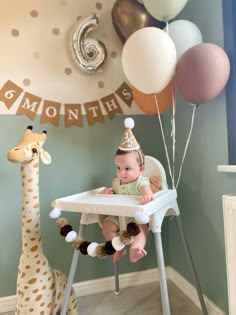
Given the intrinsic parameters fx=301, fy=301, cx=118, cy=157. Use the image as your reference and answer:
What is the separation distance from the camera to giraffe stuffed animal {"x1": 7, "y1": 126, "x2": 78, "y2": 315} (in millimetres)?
1292

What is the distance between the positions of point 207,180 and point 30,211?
0.86 meters

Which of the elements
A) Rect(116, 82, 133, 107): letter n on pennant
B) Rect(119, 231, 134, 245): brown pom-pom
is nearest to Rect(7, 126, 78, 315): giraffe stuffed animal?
Rect(119, 231, 134, 245): brown pom-pom

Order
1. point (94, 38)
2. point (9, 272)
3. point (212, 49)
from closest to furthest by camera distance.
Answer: point (212, 49), point (9, 272), point (94, 38)

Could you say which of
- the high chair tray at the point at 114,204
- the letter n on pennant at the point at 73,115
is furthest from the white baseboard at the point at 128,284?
the letter n on pennant at the point at 73,115

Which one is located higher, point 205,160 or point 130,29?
point 130,29

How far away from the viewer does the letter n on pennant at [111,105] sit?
1819 mm

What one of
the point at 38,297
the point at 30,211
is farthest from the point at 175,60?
the point at 38,297

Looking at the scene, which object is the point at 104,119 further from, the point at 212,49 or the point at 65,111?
the point at 212,49

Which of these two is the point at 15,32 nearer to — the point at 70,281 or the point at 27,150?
the point at 27,150

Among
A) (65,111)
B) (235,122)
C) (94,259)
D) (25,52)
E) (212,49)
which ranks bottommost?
(94,259)

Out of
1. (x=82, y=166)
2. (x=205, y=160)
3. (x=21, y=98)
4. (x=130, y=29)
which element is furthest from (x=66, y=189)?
(x=130, y=29)

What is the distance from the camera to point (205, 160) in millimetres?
1504

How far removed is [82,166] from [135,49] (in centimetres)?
77

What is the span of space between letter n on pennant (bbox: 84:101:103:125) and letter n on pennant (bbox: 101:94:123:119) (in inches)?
1.9
